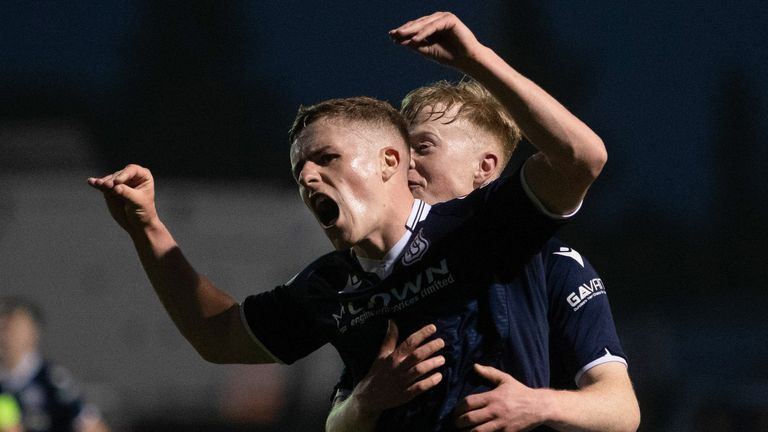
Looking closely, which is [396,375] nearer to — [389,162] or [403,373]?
[403,373]

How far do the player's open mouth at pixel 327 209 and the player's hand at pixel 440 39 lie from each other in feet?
1.64

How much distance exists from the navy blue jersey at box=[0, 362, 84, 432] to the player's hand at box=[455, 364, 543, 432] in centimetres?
435

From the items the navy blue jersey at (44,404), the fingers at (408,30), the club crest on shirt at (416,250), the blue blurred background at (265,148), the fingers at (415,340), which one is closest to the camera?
the fingers at (408,30)

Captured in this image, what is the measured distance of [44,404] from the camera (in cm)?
615

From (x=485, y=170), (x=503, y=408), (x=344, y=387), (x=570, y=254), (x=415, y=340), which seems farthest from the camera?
(x=485, y=170)

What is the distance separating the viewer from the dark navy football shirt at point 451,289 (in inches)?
91.7

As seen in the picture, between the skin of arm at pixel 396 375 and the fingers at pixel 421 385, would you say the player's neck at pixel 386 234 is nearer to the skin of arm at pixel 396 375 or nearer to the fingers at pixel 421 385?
the skin of arm at pixel 396 375

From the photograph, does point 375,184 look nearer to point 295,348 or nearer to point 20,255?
point 295,348

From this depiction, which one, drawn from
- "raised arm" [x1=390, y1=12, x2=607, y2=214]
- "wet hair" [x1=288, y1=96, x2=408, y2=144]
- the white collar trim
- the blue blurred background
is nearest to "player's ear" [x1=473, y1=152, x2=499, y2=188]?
"wet hair" [x1=288, y1=96, x2=408, y2=144]

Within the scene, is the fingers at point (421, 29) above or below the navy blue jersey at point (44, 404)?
below

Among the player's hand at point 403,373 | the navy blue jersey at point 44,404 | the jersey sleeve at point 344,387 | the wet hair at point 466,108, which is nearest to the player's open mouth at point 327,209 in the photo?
the player's hand at point 403,373

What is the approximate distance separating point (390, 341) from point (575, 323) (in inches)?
16.8

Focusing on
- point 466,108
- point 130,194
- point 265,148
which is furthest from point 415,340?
point 265,148

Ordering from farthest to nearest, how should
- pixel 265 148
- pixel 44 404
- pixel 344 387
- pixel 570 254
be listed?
1. pixel 265 148
2. pixel 44 404
3. pixel 344 387
4. pixel 570 254
